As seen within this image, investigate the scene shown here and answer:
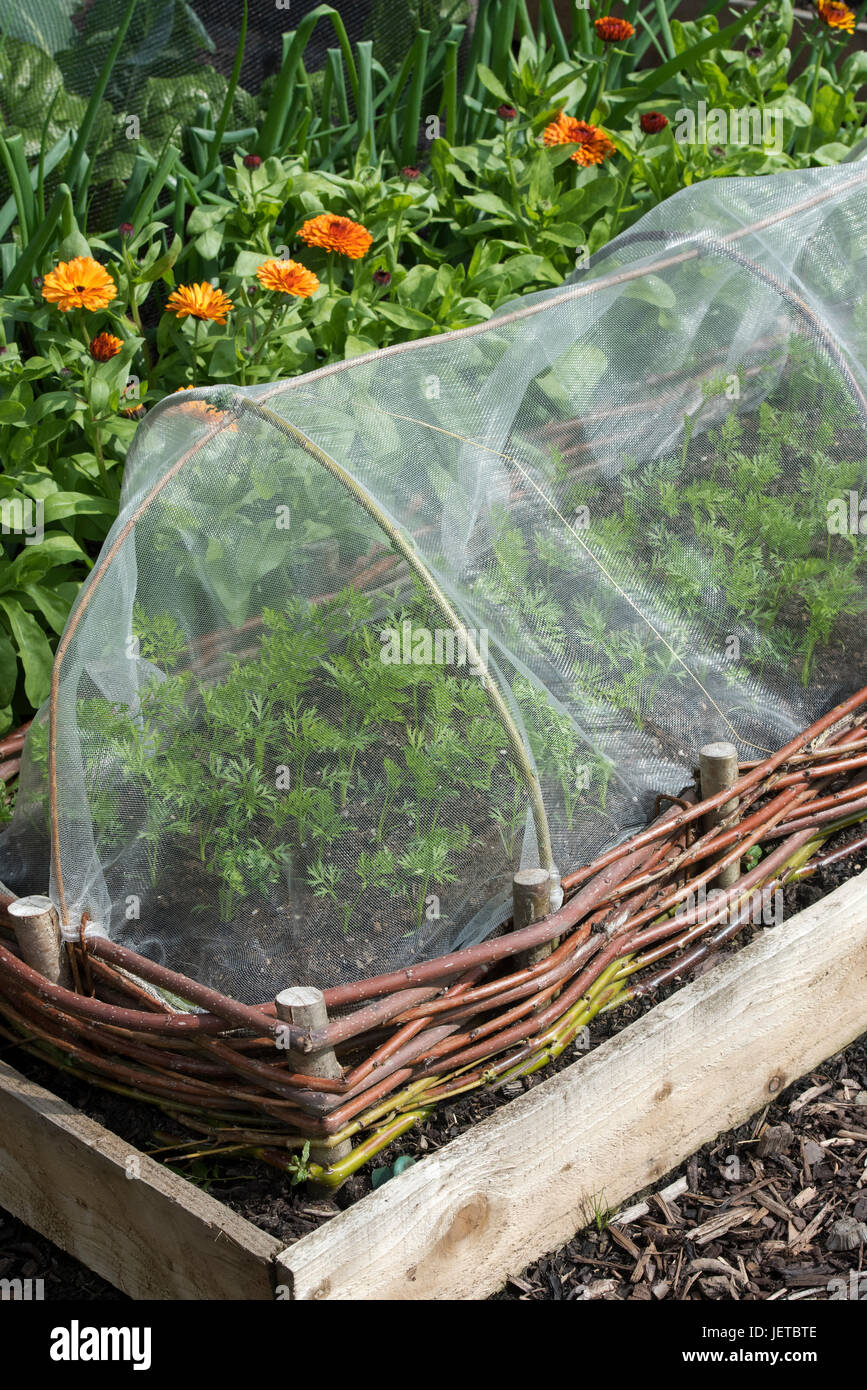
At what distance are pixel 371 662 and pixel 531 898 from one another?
0.44 meters

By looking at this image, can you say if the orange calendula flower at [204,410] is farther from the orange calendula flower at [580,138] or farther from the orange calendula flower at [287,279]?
the orange calendula flower at [580,138]

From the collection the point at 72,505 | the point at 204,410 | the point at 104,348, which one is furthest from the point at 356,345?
the point at 204,410

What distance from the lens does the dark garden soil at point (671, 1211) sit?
1905 millimetres

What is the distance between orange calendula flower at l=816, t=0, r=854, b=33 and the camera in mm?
3738

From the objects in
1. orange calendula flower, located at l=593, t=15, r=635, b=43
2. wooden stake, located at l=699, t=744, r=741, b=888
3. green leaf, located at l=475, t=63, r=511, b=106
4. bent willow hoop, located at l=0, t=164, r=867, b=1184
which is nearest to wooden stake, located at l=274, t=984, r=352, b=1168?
bent willow hoop, located at l=0, t=164, r=867, b=1184

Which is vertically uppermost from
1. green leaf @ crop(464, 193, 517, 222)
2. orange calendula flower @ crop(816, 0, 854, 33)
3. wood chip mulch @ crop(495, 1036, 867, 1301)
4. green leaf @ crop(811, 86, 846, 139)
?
orange calendula flower @ crop(816, 0, 854, 33)

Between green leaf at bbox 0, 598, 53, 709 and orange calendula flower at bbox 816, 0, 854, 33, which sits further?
orange calendula flower at bbox 816, 0, 854, 33

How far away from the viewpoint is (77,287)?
260 centimetres

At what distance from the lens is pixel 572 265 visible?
11.3 ft

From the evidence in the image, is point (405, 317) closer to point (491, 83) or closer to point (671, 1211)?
point (491, 83)

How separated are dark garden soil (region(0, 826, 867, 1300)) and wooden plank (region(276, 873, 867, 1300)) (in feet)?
0.16

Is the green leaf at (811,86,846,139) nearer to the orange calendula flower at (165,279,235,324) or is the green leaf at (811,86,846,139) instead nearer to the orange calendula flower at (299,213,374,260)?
the orange calendula flower at (299,213,374,260)

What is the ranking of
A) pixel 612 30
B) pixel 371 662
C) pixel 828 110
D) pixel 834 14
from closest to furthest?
pixel 371 662
pixel 612 30
pixel 834 14
pixel 828 110

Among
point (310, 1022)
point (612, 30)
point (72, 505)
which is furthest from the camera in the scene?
point (612, 30)
